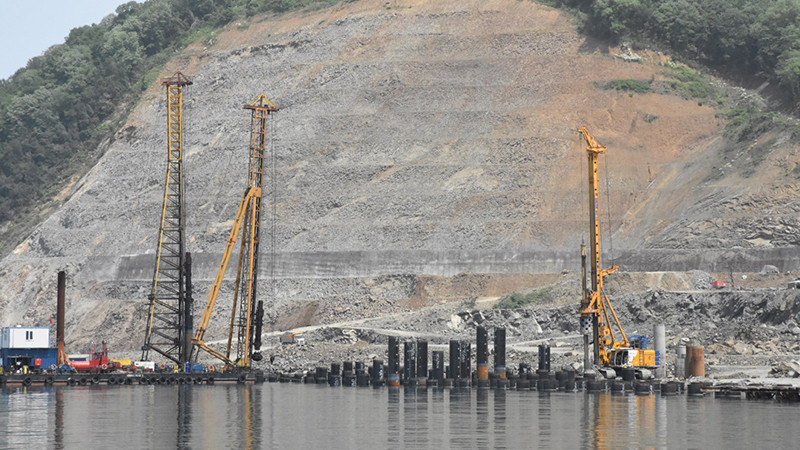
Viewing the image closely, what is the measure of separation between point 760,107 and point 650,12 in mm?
15795

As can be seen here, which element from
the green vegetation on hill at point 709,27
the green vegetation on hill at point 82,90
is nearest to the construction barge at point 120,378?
the green vegetation on hill at point 82,90

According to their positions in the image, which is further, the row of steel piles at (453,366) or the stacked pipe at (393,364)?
the stacked pipe at (393,364)

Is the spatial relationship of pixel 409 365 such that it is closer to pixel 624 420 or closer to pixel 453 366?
pixel 453 366

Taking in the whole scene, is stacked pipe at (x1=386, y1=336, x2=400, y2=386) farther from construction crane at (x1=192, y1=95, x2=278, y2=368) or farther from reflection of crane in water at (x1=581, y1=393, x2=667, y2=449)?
reflection of crane in water at (x1=581, y1=393, x2=667, y2=449)

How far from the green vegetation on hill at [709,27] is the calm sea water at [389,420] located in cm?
6767

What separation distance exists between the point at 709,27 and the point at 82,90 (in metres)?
70.9

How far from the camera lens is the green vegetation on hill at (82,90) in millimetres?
149625

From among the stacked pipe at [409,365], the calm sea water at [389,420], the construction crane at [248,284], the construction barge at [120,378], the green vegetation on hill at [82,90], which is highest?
the green vegetation on hill at [82,90]

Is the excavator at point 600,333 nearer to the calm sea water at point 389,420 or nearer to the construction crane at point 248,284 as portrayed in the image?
the calm sea water at point 389,420

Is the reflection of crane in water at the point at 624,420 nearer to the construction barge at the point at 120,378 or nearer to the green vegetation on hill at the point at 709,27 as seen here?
the construction barge at the point at 120,378

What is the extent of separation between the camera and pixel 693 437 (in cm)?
4834

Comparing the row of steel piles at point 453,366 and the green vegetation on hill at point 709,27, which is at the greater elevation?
the green vegetation on hill at point 709,27

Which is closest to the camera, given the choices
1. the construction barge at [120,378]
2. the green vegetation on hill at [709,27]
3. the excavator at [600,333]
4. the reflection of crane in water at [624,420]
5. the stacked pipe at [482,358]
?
the reflection of crane in water at [624,420]

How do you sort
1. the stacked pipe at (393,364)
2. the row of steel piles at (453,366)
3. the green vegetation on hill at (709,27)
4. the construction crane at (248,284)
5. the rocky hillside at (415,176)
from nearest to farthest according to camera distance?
the row of steel piles at (453,366) < the stacked pipe at (393,364) < the construction crane at (248,284) < the rocky hillside at (415,176) < the green vegetation on hill at (709,27)
